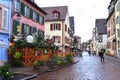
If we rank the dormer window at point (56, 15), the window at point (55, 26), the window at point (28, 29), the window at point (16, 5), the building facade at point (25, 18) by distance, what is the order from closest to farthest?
the building facade at point (25, 18)
the window at point (16, 5)
the window at point (28, 29)
the window at point (55, 26)
the dormer window at point (56, 15)

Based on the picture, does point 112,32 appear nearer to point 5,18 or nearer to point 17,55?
point 17,55

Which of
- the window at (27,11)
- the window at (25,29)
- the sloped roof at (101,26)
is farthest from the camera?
the sloped roof at (101,26)

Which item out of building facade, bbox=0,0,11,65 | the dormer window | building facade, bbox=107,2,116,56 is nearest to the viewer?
building facade, bbox=0,0,11,65

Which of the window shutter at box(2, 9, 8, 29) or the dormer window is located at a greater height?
the dormer window

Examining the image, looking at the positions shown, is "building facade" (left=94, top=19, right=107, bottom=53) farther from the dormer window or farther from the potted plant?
the potted plant

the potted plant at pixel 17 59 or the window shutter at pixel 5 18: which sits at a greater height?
the window shutter at pixel 5 18

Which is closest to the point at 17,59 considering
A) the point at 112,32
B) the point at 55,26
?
the point at 55,26

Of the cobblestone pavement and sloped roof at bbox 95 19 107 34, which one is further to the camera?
sloped roof at bbox 95 19 107 34

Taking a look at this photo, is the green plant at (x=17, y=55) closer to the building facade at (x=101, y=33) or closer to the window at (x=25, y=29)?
the window at (x=25, y=29)

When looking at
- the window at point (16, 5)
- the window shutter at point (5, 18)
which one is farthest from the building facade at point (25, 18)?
the window shutter at point (5, 18)

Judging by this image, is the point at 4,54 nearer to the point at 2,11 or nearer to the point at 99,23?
the point at 2,11

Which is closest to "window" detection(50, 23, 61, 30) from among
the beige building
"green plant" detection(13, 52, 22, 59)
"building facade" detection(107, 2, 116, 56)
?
the beige building

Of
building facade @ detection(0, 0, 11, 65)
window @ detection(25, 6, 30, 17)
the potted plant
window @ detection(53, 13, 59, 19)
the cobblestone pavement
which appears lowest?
the cobblestone pavement

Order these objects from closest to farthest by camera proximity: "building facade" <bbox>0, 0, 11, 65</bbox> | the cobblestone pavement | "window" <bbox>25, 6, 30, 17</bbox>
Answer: the cobblestone pavement, "building facade" <bbox>0, 0, 11, 65</bbox>, "window" <bbox>25, 6, 30, 17</bbox>
